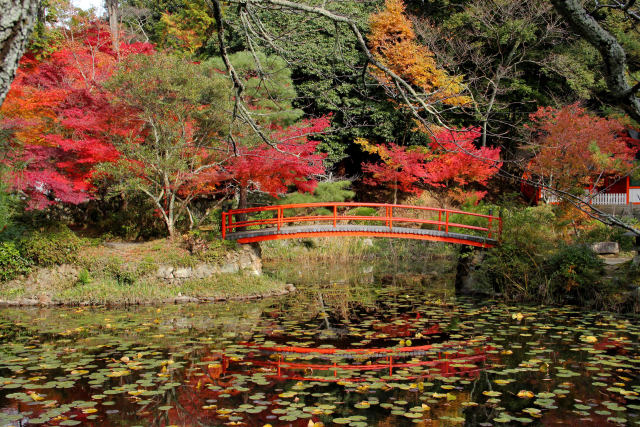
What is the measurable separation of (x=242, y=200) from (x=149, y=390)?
9.57 metres

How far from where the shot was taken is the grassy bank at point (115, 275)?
10547mm

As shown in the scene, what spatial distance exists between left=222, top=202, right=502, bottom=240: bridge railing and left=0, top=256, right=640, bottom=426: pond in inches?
99.2

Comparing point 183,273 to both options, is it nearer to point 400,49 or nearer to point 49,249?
point 49,249

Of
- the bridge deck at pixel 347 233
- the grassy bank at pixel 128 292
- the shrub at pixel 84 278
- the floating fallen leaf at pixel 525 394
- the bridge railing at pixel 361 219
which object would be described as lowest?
the floating fallen leaf at pixel 525 394

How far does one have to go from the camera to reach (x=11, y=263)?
1084 cm

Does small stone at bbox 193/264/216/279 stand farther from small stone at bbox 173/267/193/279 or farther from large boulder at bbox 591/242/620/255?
large boulder at bbox 591/242/620/255

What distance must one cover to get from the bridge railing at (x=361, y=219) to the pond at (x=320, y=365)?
252 cm

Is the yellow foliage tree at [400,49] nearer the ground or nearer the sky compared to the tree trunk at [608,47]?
nearer the sky

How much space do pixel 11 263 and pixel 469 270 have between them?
9240 millimetres

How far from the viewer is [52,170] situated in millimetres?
12102

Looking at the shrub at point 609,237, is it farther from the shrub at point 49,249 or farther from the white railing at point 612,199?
the shrub at point 49,249

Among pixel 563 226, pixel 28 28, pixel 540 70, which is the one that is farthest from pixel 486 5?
pixel 28 28

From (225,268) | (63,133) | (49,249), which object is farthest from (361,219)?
(63,133)

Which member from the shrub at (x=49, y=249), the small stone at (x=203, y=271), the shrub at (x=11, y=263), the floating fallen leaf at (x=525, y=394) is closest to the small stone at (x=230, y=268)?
the small stone at (x=203, y=271)
